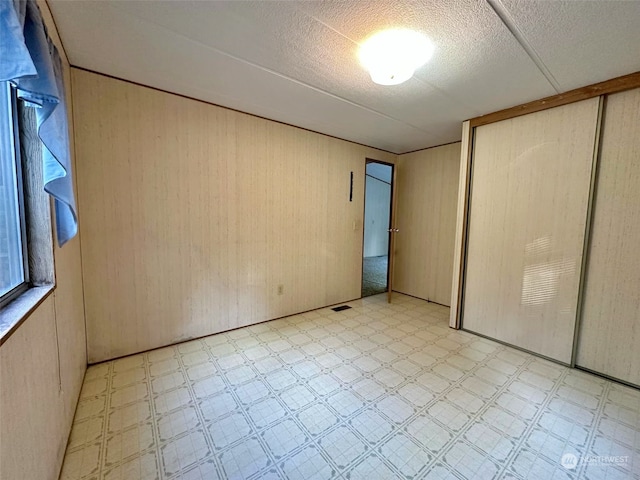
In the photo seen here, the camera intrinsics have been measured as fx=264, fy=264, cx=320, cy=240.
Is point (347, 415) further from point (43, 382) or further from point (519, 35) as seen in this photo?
point (519, 35)

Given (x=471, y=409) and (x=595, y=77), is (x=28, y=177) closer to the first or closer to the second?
(x=471, y=409)

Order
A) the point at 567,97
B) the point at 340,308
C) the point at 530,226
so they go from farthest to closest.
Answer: the point at 340,308 → the point at 530,226 → the point at 567,97

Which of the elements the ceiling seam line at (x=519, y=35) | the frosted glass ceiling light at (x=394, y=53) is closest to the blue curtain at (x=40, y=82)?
the frosted glass ceiling light at (x=394, y=53)

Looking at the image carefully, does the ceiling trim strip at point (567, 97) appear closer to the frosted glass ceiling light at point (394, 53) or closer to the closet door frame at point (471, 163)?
the closet door frame at point (471, 163)

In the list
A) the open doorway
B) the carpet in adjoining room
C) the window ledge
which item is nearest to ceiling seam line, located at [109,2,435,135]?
the window ledge

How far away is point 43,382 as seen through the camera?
1.14 m

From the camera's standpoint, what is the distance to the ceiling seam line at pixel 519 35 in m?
1.35

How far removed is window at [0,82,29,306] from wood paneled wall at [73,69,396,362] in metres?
0.99

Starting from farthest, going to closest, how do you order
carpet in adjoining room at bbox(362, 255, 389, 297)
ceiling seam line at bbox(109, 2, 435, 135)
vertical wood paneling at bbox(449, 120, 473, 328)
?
carpet in adjoining room at bbox(362, 255, 389, 297), vertical wood paneling at bbox(449, 120, 473, 328), ceiling seam line at bbox(109, 2, 435, 135)

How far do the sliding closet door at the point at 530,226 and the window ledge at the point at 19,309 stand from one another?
3397 millimetres

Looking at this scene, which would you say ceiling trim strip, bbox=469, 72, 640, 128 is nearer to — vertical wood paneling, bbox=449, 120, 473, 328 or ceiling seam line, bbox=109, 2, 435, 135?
vertical wood paneling, bbox=449, 120, 473, 328

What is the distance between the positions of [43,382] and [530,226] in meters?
3.53

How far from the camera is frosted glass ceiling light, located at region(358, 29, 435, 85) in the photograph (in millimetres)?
1562

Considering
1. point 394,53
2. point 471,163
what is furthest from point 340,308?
point 394,53
